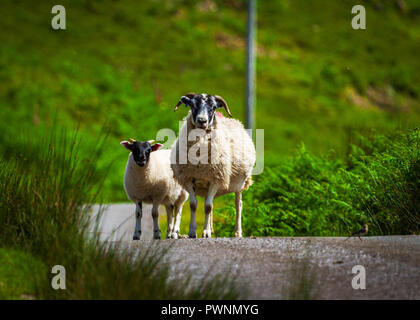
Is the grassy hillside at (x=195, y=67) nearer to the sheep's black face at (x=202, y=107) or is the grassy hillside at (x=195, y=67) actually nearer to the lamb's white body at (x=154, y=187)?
the lamb's white body at (x=154, y=187)

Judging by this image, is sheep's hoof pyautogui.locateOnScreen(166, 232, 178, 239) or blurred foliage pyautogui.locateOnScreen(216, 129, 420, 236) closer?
blurred foliage pyautogui.locateOnScreen(216, 129, 420, 236)

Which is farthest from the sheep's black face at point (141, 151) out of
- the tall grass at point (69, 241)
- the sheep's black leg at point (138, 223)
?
the tall grass at point (69, 241)

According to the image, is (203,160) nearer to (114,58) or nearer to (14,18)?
(114,58)

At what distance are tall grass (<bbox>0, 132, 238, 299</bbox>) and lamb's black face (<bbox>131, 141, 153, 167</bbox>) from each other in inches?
64.7

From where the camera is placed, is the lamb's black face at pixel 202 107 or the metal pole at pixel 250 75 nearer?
the lamb's black face at pixel 202 107

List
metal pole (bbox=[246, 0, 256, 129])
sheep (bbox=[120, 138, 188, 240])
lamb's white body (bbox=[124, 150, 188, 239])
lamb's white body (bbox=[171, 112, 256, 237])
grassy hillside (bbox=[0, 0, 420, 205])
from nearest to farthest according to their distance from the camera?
lamb's white body (bbox=[171, 112, 256, 237])
sheep (bbox=[120, 138, 188, 240])
lamb's white body (bbox=[124, 150, 188, 239])
metal pole (bbox=[246, 0, 256, 129])
grassy hillside (bbox=[0, 0, 420, 205])

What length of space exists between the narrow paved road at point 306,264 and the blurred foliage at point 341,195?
→ 1029 millimetres

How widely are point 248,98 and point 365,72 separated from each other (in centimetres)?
2162

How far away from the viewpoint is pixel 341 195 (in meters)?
9.64

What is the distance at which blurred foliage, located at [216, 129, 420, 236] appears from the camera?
24.9 ft

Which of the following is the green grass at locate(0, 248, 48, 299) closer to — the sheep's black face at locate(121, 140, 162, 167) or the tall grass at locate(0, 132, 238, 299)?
the tall grass at locate(0, 132, 238, 299)

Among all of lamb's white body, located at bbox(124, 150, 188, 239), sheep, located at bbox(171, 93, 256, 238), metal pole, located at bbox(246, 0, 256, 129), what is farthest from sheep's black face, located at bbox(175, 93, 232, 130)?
metal pole, located at bbox(246, 0, 256, 129)

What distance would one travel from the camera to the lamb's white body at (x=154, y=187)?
346 inches
